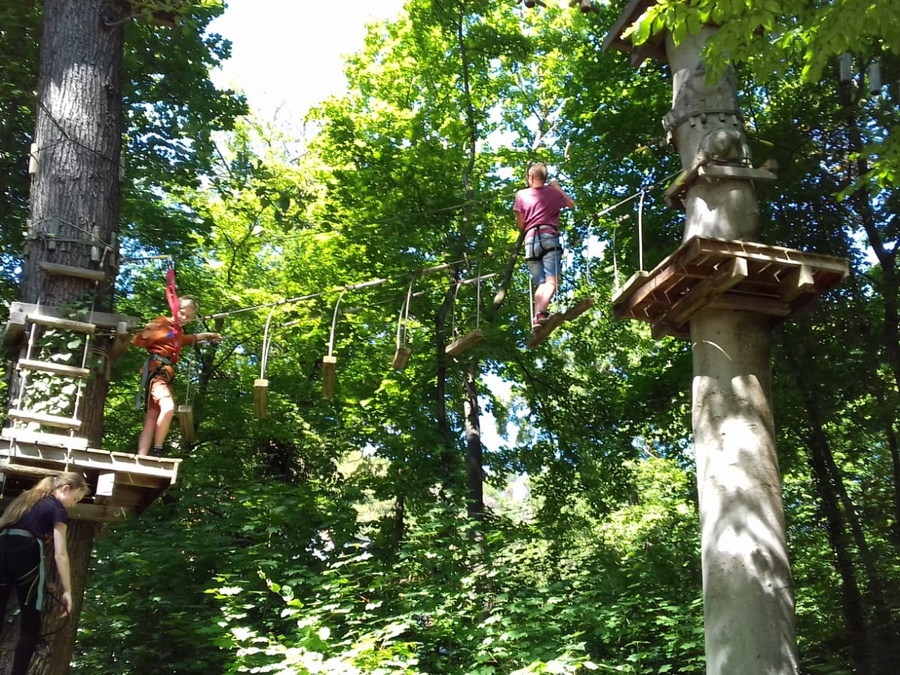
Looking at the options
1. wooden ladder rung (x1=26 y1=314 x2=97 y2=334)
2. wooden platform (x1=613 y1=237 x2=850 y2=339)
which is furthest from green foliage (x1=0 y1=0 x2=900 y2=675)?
wooden platform (x1=613 y1=237 x2=850 y2=339)

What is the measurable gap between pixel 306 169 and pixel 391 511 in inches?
243

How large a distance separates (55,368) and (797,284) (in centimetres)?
479


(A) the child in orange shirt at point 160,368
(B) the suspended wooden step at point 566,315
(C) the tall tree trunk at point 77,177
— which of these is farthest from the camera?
(A) the child in orange shirt at point 160,368

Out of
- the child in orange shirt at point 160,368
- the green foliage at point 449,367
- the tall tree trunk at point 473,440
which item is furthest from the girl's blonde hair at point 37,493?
the tall tree trunk at point 473,440

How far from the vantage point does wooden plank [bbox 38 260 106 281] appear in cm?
583

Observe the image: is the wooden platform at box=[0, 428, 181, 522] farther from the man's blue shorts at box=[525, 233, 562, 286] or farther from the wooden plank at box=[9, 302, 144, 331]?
the man's blue shorts at box=[525, 233, 562, 286]

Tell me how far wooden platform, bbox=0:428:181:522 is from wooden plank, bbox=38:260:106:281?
1.17 m

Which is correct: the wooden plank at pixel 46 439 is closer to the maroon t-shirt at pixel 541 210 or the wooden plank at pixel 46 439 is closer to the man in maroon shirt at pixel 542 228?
the man in maroon shirt at pixel 542 228

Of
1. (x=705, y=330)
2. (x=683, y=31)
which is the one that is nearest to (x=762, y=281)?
(x=705, y=330)

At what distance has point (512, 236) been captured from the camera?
1445 centimetres

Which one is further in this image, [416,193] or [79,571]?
[416,193]

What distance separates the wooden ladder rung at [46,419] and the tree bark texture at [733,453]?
402cm

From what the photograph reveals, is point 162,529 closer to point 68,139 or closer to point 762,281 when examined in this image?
point 68,139

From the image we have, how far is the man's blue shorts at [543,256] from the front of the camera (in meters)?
6.93
